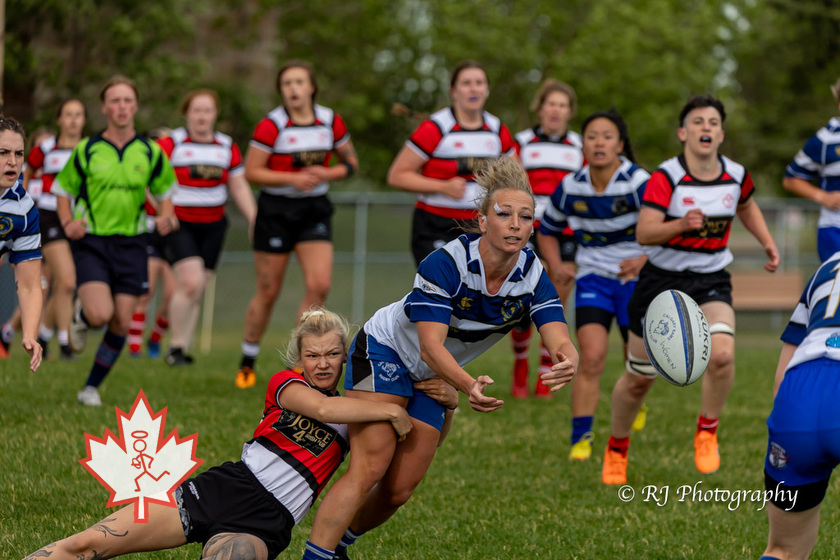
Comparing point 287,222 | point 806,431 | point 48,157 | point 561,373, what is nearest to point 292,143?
point 287,222

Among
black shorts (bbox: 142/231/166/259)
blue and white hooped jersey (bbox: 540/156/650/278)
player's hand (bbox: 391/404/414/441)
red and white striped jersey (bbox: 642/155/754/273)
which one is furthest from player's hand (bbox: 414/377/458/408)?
black shorts (bbox: 142/231/166/259)

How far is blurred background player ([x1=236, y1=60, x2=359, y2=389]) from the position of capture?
8.80 meters

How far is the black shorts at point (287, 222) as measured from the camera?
8.94 m

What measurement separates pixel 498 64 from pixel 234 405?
2263 centimetres

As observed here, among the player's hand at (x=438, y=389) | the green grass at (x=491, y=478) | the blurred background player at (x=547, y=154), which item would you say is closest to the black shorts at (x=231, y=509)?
the green grass at (x=491, y=478)

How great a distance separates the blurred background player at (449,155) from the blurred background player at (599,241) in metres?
1.26

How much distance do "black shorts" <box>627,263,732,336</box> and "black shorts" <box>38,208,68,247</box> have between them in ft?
19.2

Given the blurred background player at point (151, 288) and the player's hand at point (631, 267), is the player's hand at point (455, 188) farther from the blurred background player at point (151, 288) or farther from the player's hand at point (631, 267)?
the blurred background player at point (151, 288)

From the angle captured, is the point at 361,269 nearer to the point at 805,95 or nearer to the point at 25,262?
the point at 25,262

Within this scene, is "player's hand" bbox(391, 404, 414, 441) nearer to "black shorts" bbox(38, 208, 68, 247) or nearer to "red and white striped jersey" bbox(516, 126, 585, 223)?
"red and white striped jersey" bbox(516, 126, 585, 223)

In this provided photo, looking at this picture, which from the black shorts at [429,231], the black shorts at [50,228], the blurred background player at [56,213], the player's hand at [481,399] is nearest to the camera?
the player's hand at [481,399]

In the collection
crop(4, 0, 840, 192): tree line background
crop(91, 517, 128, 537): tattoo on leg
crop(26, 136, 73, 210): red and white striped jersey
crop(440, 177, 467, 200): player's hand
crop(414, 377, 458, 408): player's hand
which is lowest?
crop(91, 517, 128, 537): tattoo on leg

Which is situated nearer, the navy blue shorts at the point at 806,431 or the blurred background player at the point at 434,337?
the navy blue shorts at the point at 806,431

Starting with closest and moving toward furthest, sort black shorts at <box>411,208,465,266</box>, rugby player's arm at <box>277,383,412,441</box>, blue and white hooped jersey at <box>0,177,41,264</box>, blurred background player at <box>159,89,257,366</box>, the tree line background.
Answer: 1. rugby player's arm at <box>277,383,412,441</box>
2. blue and white hooped jersey at <box>0,177,41,264</box>
3. black shorts at <box>411,208,465,266</box>
4. blurred background player at <box>159,89,257,366</box>
5. the tree line background
